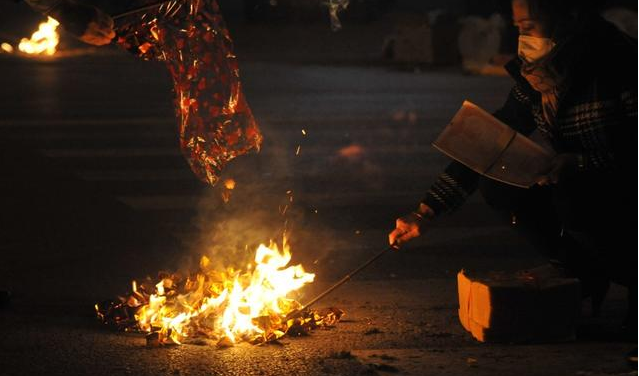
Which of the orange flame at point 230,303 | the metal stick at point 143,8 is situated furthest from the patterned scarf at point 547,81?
the metal stick at point 143,8

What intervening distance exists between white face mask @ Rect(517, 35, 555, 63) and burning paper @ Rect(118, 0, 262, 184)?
1359 mm

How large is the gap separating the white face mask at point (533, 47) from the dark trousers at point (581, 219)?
45cm

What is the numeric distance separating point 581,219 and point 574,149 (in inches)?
11.1

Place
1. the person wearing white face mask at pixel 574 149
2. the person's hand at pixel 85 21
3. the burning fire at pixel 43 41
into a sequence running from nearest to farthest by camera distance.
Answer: the person wearing white face mask at pixel 574 149 → the person's hand at pixel 85 21 → the burning fire at pixel 43 41

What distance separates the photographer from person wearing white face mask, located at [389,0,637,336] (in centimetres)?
436

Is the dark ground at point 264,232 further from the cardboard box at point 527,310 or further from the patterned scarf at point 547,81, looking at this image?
the patterned scarf at point 547,81

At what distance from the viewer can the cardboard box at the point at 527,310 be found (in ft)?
15.1

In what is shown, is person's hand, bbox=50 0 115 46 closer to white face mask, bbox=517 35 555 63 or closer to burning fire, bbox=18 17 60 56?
white face mask, bbox=517 35 555 63

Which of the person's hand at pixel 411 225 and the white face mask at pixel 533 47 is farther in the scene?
the person's hand at pixel 411 225

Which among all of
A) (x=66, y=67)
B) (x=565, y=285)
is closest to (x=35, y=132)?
(x=565, y=285)

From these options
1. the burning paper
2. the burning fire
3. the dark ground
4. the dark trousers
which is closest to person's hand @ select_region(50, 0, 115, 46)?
the burning paper

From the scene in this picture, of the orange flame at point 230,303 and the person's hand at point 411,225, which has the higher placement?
the person's hand at point 411,225

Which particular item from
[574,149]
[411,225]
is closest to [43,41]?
[411,225]

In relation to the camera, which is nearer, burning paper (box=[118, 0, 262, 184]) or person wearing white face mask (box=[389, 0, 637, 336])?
person wearing white face mask (box=[389, 0, 637, 336])
